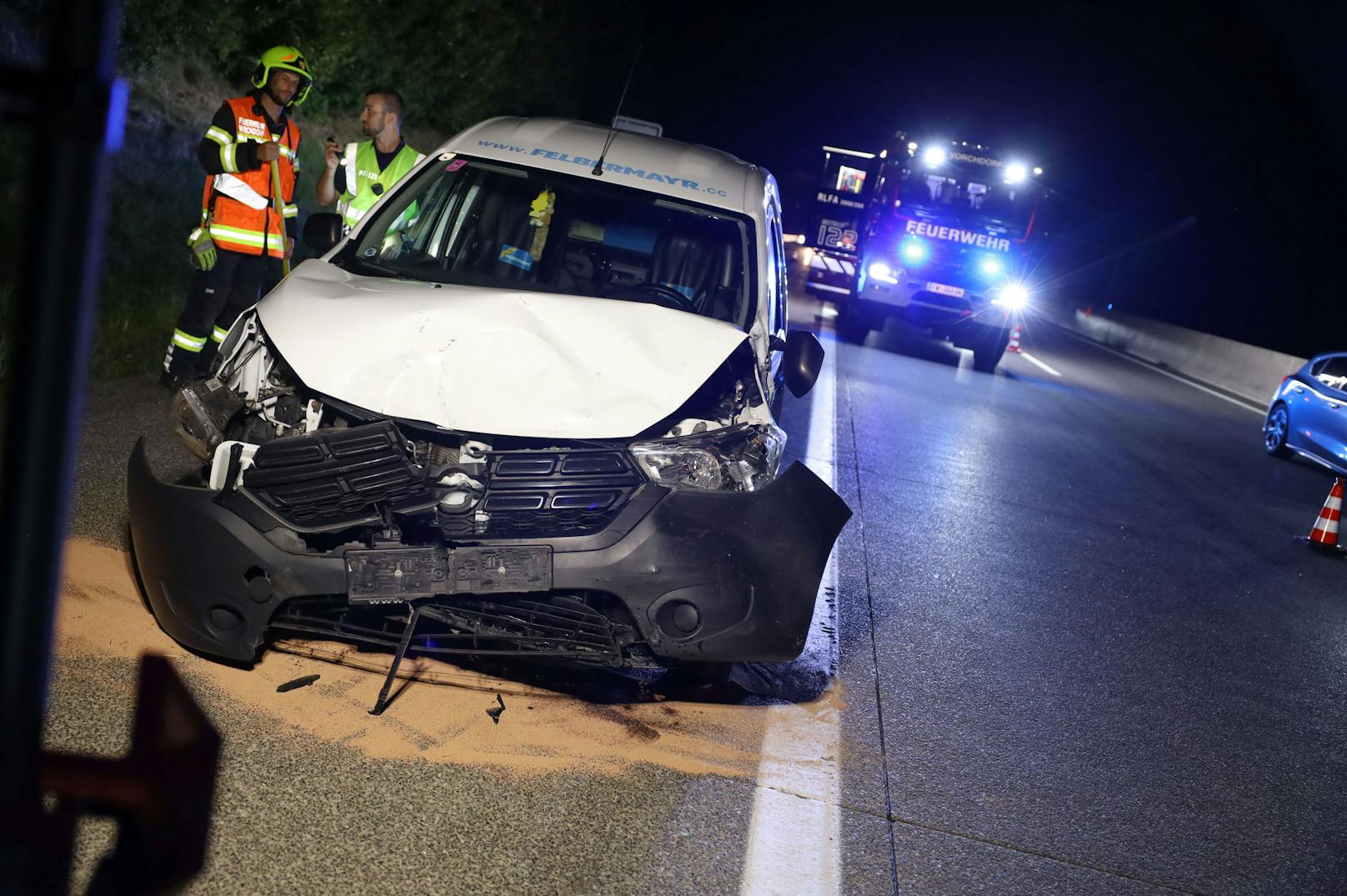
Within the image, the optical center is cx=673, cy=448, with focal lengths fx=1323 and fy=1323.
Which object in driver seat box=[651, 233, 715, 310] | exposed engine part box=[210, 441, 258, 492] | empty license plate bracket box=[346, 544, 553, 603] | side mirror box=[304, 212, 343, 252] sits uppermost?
driver seat box=[651, 233, 715, 310]

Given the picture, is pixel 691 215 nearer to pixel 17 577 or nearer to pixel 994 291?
pixel 17 577

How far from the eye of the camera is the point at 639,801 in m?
3.94

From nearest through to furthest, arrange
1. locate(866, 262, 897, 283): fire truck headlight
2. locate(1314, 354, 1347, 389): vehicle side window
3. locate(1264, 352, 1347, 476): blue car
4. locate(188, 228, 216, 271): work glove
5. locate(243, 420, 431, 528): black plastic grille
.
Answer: locate(243, 420, 431, 528): black plastic grille < locate(188, 228, 216, 271): work glove < locate(1264, 352, 1347, 476): blue car < locate(1314, 354, 1347, 389): vehicle side window < locate(866, 262, 897, 283): fire truck headlight

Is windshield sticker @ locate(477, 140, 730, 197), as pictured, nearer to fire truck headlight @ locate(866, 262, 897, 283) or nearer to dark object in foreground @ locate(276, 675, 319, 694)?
dark object in foreground @ locate(276, 675, 319, 694)

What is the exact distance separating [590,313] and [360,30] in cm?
1698

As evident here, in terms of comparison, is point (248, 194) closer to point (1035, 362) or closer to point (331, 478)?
point (331, 478)

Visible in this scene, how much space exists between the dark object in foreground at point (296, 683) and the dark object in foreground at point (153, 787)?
2536 mm

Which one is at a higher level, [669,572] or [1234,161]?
[1234,161]

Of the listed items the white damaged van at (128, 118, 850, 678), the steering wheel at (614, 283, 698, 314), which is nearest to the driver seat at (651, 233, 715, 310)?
the steering wheel at (614, 283, 698, 314)

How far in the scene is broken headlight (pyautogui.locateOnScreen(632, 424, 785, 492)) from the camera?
184 inches

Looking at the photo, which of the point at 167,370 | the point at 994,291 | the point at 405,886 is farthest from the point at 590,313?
the point at 994,291

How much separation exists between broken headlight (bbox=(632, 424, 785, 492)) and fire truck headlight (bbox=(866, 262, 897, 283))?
1602cm

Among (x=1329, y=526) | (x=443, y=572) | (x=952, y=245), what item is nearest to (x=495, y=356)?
(x=443, y=572)

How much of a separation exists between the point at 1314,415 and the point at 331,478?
14070 mm
